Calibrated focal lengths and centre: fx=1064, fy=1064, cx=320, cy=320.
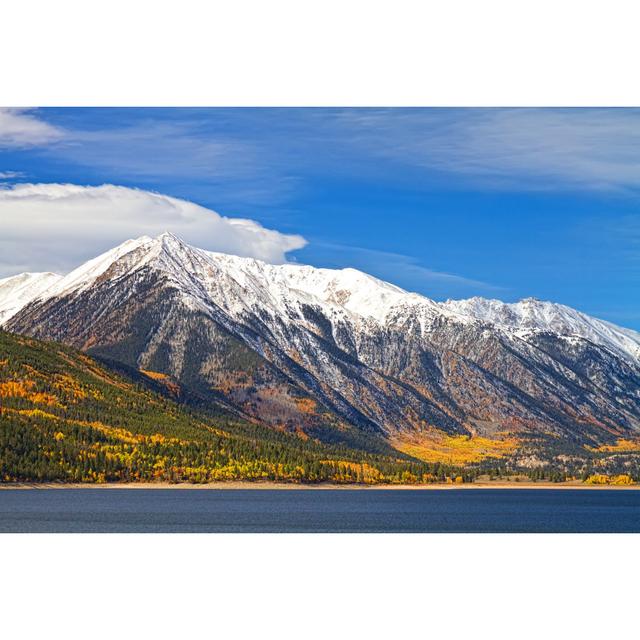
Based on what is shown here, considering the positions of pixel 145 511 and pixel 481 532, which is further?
pixel 145 511

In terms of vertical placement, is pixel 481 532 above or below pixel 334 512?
above
